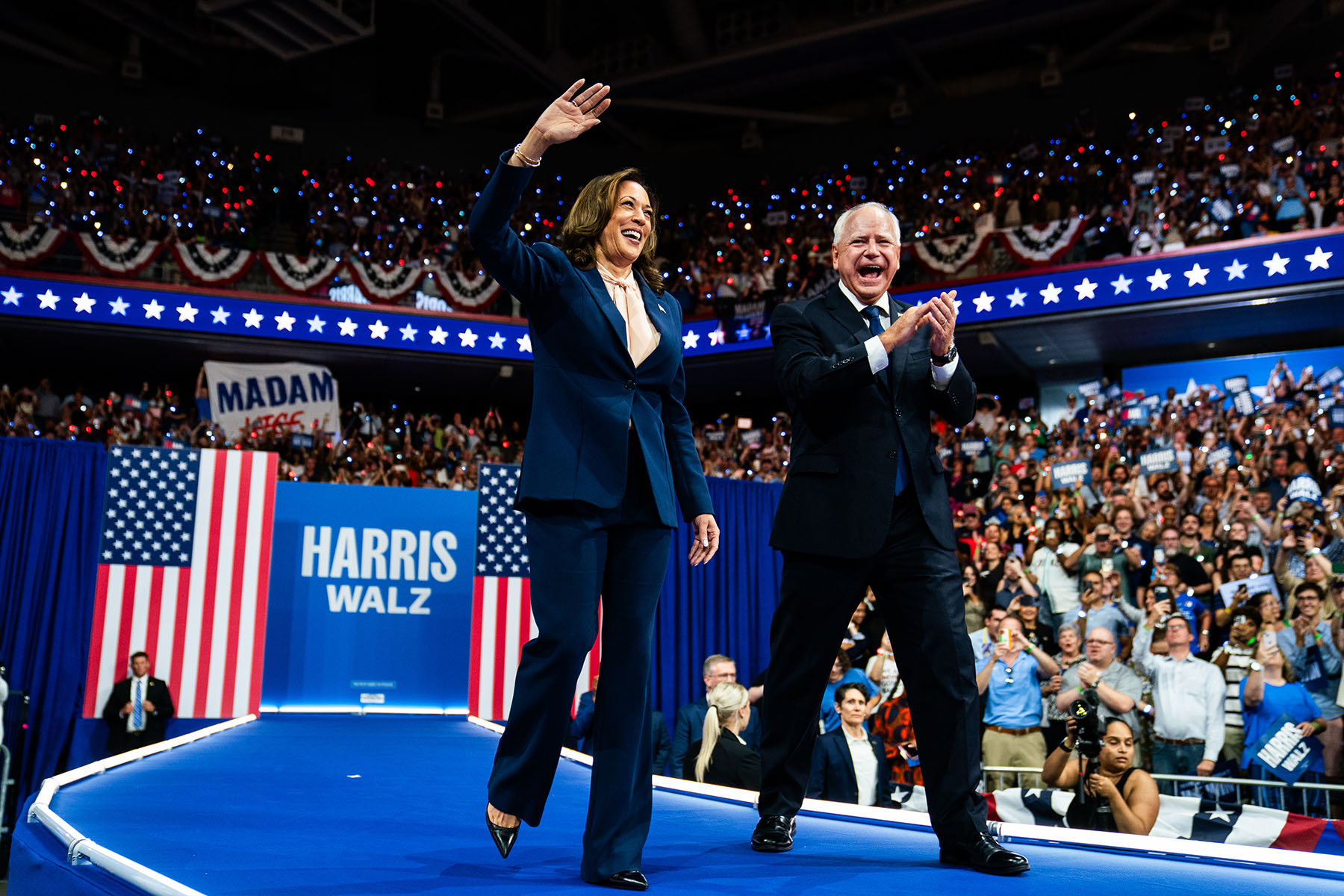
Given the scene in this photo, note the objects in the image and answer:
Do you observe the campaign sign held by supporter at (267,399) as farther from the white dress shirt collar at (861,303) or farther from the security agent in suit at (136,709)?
the white dress shirt collar at (861,303)

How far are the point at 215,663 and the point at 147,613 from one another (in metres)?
0.63

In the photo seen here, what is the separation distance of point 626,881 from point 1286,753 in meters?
4.83

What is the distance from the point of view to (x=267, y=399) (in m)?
14.7

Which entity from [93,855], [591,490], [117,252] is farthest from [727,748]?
[117,252]

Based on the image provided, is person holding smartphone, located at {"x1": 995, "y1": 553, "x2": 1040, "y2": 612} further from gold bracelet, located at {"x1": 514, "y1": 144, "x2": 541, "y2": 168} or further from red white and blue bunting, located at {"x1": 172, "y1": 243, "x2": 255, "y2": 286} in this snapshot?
red white and blue bunting, located at {"x1": 172, "y1": 243, "x2": 255, "y2": 286}

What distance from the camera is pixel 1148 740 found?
6.16 metres

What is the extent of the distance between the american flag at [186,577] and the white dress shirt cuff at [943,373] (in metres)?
7.41

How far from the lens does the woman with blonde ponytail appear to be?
5.21m

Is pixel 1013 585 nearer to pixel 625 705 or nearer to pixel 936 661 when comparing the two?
pixel 936 661

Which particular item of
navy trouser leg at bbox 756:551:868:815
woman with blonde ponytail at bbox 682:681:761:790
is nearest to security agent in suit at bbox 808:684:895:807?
woman with blonde ponytail at bbox 682:681:761:790

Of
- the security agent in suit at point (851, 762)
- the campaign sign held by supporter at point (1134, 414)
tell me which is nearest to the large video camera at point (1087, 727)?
the security agent in suit at point (851, 762)

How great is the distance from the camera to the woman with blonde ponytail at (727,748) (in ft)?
17.1

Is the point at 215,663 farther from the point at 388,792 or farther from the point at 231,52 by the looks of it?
the point at 231,52

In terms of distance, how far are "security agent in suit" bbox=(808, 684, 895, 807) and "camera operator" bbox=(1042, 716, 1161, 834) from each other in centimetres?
88
